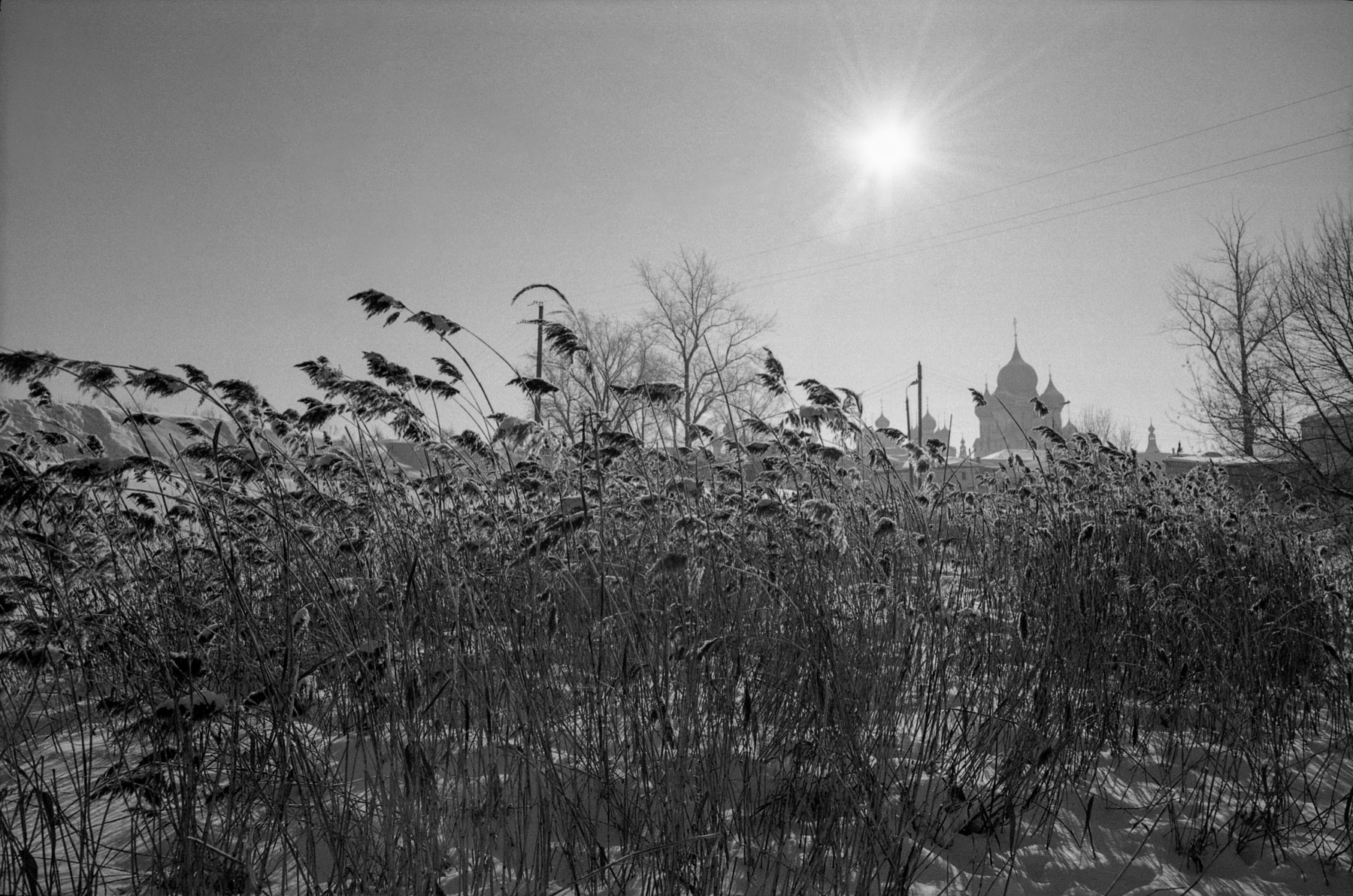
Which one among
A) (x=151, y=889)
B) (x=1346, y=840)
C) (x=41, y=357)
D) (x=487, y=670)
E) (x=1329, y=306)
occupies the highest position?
(x=1329, y=306)

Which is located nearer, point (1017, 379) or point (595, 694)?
point (595, 694)

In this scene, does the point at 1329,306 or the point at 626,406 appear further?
→ the point at 1329,306

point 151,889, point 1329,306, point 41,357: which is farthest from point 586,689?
point 1329,306

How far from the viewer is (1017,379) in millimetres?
80562

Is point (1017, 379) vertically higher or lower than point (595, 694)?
higher

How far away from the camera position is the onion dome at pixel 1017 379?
8038cm

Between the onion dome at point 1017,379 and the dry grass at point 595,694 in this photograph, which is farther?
the onion dome at point 1017,379

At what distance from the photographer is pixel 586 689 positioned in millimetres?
2453

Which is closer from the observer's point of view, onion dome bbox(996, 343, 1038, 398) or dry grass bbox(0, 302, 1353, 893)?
dry grass bbox(0, 302, 1353, 893)

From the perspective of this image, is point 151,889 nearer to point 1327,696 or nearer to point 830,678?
point 830,678

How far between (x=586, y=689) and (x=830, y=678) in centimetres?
88

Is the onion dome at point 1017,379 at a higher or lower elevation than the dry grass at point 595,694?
higher

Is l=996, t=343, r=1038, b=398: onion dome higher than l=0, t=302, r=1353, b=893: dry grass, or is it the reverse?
l=996, t=343, r=1038, b=398: onion dome

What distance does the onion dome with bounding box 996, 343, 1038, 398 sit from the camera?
80375 mm
